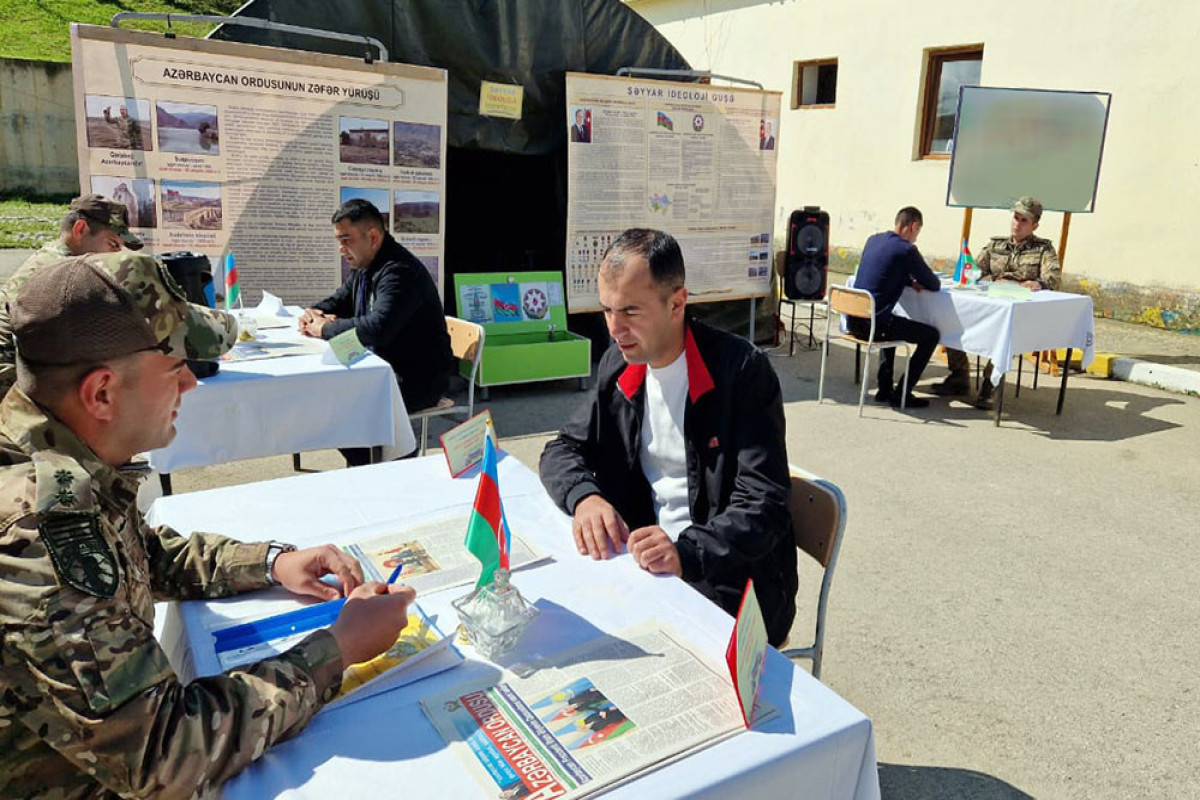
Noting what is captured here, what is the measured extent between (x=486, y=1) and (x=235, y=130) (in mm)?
2141

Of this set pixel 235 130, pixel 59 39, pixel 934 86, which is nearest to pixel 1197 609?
pixel 235 130

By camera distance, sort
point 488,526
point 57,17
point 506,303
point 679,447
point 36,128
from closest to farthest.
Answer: point 488,526 < point 679,447 < point 506,303 < point 36,128 < point 57,17

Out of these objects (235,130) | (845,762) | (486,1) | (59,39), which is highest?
(59,39)

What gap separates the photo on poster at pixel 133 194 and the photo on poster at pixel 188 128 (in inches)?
10.4

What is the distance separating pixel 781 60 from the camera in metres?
12.0

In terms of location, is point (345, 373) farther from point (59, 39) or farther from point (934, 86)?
point (59, 39)

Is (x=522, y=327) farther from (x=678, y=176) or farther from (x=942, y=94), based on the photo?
(x=942, y=94)

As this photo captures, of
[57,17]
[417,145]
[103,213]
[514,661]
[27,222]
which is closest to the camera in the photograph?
[514,661]

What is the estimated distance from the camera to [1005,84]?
9305 millimetres

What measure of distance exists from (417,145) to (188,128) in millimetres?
1448

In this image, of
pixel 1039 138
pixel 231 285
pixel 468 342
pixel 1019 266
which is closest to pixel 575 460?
pixel 468 342

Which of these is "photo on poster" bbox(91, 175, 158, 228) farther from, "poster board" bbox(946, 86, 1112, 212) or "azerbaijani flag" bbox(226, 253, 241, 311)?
"poster board" bbox(946, 86, 1112, 212)

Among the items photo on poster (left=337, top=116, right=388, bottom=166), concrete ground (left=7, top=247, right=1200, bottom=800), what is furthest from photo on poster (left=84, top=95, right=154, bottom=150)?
concrete ground (left=7, top=247, right=1200, bottom=800)

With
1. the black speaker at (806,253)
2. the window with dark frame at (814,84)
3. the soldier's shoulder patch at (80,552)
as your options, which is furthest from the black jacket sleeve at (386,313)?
the window with dark frame at (814,84)
